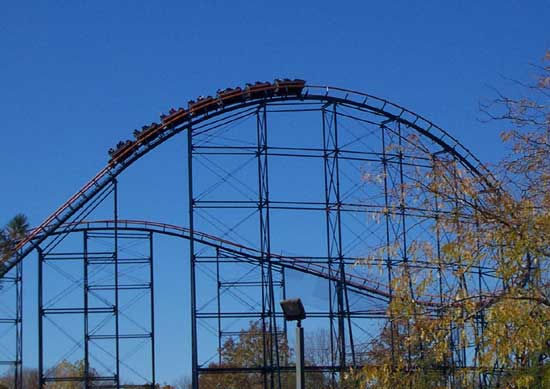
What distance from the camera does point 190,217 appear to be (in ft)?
98.1

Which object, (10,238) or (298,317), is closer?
(298,317)

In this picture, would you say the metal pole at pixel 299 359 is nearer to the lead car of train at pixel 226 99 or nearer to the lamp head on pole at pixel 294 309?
the lamp head on pole at pixel 294 309

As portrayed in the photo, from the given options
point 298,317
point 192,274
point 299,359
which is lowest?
point 299,359

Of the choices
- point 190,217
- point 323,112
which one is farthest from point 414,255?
point 323,112

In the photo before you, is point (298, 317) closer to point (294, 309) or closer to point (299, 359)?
point (294, 309)

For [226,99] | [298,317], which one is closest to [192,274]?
[226,99]

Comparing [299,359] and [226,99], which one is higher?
[226,99]

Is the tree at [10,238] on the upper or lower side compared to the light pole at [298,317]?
upper

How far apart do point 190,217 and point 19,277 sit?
774 cm

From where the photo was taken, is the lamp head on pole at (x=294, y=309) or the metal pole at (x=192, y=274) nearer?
the lamp head on pole at (x=294, y=309)

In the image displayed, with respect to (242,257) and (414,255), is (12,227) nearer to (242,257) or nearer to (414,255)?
(242,257)

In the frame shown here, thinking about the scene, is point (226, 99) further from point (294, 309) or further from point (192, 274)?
point (294, 309)

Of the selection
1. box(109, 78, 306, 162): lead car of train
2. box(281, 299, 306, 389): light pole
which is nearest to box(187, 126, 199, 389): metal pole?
box(109, 78, 306, 162): lead car of train

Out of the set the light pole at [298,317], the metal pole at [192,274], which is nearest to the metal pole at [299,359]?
the light pole at [298,317]
